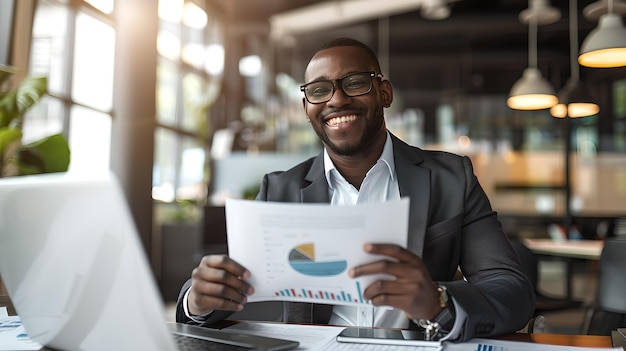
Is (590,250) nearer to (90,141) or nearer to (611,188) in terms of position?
(90,141)

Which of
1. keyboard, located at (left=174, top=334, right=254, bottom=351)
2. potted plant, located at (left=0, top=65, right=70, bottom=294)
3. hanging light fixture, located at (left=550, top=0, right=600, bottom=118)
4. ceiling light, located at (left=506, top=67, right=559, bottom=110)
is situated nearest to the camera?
keyboard, located at (left=174, top=334, right=254, bottom=351)

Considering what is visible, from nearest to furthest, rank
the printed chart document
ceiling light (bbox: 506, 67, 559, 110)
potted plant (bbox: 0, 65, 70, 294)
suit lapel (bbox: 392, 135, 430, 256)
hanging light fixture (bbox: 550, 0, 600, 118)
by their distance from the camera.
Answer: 1. the printed chart document
2. suit lapel (bbox: 392, 135, 430, 256)
3. potted plant (bbox: 0, 65, 70, 294)
4. hanging light fixture (bbox: 550, 0, 600, 118)
5. ceiling light (bbox: 506, 67, 559, 110)

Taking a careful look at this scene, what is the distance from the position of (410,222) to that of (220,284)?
21.9 inches

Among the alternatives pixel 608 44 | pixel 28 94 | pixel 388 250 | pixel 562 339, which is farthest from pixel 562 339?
pixel 608 44

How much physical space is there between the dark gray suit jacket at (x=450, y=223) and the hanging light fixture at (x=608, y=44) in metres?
3.35

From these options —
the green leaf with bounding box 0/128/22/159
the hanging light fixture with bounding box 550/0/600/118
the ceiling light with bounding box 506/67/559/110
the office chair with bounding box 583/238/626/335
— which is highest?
the ceiling light with bounding box 506/67/559/110

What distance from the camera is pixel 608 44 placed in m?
4.41

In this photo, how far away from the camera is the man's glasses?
1.59 meters

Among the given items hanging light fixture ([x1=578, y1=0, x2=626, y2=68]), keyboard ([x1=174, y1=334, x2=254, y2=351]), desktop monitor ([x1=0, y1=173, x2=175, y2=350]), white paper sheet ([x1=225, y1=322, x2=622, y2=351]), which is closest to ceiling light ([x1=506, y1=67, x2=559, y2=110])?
hanging light fixture ([x1=578, y1=0, x2=626, y2=68])

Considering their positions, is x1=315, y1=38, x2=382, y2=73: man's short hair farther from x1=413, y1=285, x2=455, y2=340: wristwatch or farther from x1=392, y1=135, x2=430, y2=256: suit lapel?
x1=413, y1=285, x2=455, y2=340: wristwatch

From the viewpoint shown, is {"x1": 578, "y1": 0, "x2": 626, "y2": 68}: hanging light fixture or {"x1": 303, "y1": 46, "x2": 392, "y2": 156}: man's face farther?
{"x1": 578, "y1": 0, "x2": 626, "y2": 68}: hanging light fixture

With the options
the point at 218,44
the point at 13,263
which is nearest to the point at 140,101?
the point at 218,44

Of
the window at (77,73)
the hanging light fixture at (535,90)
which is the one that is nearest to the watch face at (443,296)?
the window at (77,73)

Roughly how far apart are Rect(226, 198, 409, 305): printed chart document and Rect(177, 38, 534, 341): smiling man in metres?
0.05
